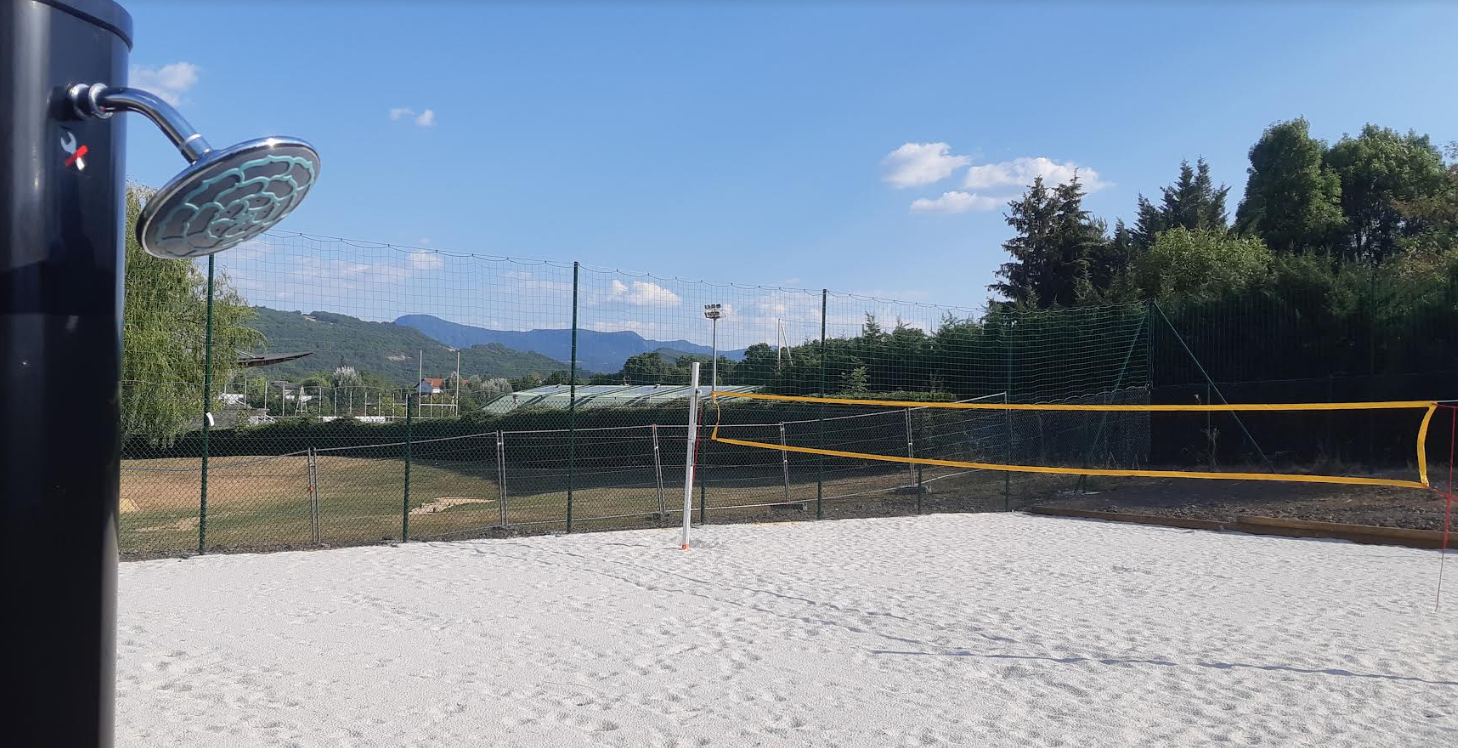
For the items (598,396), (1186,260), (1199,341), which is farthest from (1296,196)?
(598,396)

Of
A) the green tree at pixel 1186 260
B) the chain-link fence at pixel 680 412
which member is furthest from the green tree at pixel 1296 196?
the chain-link fence at pixel 680 412

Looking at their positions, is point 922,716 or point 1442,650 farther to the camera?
point 1442,650

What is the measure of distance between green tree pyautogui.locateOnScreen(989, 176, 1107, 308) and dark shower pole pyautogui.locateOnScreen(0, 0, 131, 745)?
31.1 metres

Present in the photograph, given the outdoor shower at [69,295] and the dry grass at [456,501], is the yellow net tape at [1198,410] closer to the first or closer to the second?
the dry grass at [456,501]

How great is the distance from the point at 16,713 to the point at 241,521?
40.5 ft

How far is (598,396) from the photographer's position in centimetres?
1105

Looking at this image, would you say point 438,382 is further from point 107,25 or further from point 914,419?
point 107,25

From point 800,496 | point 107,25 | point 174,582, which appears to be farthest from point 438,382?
point 107,25

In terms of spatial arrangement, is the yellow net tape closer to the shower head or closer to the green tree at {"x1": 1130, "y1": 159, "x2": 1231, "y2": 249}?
the shower head

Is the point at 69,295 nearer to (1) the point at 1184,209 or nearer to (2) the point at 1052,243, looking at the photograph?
(2) the point at 1052,243

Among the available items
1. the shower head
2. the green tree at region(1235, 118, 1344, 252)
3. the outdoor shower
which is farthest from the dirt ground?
the green tree at region(1235, 118, 1344, 252)

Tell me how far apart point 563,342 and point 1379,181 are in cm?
3014

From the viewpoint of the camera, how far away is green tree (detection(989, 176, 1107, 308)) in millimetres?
30984

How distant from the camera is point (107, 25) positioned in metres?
A: 1.75
